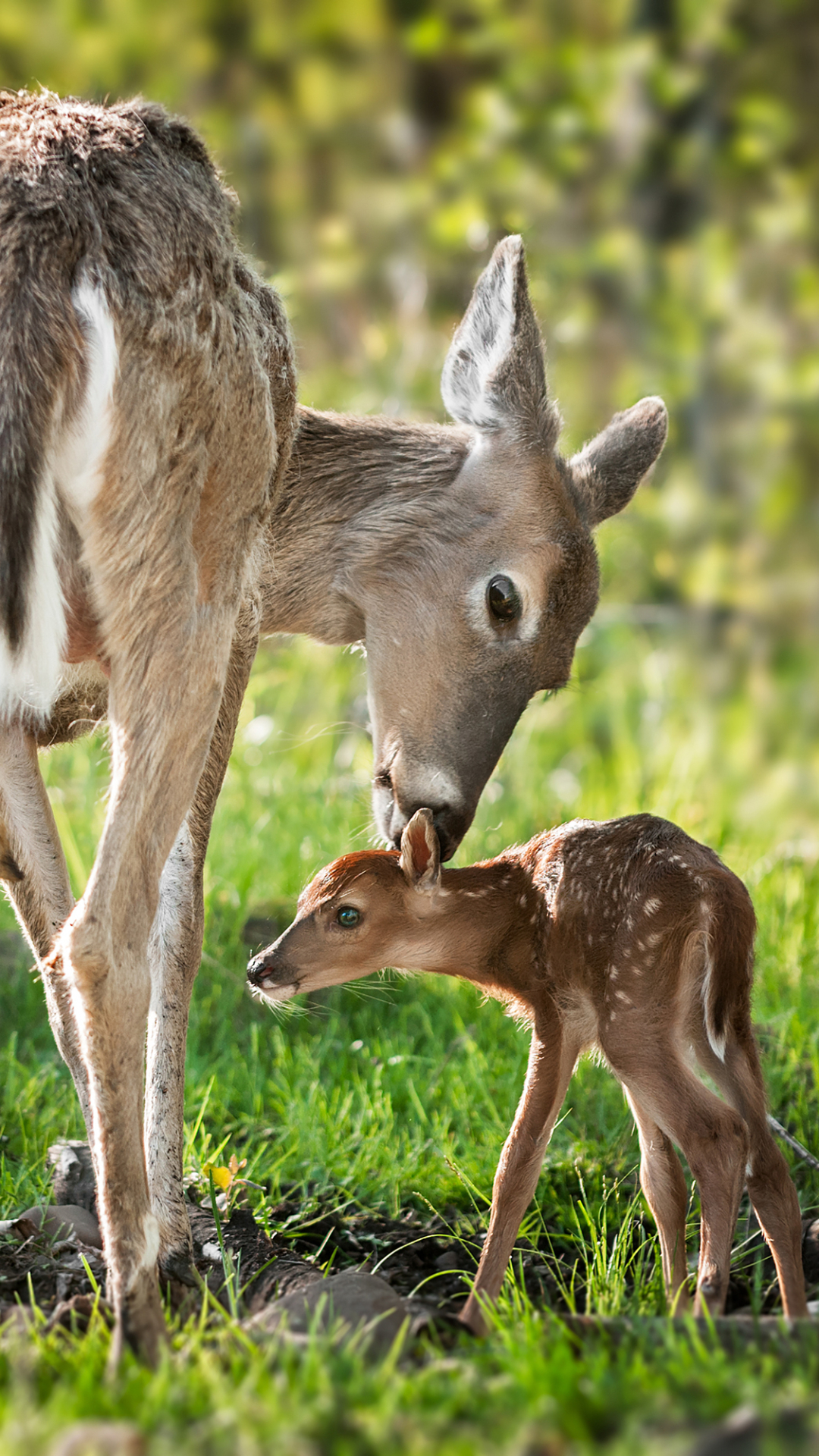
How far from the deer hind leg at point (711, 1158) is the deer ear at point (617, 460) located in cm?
192

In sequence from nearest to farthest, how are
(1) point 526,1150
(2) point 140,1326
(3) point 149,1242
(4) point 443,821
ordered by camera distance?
(2) point 140,1326 < (3) point 149,1242 < (1) point 526,1150 < (4) point 443,821

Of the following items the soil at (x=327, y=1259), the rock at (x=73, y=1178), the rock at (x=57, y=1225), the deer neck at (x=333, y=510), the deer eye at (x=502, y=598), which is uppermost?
the deer neck at (x=333, y=510)

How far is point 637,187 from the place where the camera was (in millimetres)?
8266

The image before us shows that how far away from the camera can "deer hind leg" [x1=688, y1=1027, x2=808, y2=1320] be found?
301cm

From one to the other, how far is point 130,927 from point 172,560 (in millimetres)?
714

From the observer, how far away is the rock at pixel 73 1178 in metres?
3.70

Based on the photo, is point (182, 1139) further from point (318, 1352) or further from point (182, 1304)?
point (318, 1352)

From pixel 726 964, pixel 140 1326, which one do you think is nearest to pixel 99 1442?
pixel 140 1326

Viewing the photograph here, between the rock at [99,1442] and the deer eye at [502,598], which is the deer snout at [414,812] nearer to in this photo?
the deer eye at [502,598]

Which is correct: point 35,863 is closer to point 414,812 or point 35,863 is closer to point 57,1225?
point 57,1225

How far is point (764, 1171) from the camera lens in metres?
3.09

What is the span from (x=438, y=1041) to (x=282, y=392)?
2.07 metres

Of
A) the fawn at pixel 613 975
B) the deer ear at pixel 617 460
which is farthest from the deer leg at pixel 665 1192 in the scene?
the deer ear at pixel 617 460

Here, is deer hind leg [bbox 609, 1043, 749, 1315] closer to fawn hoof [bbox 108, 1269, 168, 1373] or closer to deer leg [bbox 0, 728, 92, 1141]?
fawn hoof [bbox 108, 1269, 168, 1373]
